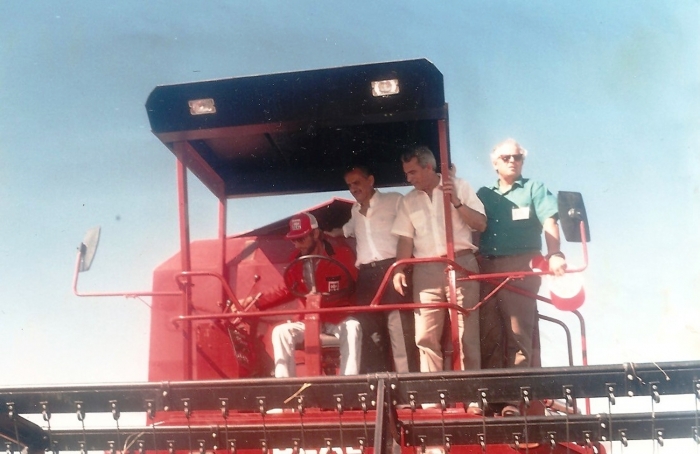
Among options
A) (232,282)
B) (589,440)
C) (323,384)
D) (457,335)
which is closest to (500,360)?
(457,335)

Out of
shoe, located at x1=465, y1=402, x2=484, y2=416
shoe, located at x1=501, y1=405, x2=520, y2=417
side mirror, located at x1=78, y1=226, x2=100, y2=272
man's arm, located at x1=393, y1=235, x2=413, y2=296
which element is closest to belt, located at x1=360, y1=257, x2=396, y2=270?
man's arm, located at x1=393, y1=235, x2=413, y2=296

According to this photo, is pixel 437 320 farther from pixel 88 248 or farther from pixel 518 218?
pixel 88 248

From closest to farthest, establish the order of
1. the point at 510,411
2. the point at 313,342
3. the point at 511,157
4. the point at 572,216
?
the point at 510,411, the point at 572,216, the point at 313,342, the point at 511,157

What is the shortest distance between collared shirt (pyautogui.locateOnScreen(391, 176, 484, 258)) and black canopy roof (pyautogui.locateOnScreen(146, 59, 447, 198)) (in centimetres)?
71

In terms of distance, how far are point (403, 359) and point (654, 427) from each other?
6.99ft

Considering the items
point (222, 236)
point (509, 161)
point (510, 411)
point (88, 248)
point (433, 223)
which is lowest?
point (510, 411)

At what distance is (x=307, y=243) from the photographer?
234 inches

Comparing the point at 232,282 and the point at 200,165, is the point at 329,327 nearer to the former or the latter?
the point at 232,282

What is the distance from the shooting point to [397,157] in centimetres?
705

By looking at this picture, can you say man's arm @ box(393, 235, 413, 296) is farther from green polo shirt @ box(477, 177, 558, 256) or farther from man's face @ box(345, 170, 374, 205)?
green polo shirt @ box(477, 177, 558, 256)

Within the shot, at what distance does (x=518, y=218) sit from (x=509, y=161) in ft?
1.77

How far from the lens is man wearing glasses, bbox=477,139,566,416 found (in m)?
5.58

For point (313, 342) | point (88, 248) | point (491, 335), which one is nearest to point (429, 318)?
point (491, 335)

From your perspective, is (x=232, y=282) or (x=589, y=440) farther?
(x=232, y=282)
